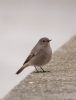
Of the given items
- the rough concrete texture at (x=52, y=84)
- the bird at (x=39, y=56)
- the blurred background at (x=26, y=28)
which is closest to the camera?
the rough concrete texture at (x=52, y=84)

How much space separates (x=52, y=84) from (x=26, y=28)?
54.6 feet

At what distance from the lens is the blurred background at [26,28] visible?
630 inches

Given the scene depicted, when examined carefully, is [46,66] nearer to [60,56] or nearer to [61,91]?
[60,56]

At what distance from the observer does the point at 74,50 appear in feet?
31.4

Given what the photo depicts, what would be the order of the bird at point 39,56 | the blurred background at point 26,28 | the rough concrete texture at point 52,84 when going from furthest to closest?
the blurred background at point 26,28, the bird at point 39,56, the rough concrete texture at point 52,84

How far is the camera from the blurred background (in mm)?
16000

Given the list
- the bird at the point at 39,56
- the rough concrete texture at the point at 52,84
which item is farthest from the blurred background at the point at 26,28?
the rough concrete texture at the point at 52,84

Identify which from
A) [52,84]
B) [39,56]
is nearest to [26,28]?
[39,56]

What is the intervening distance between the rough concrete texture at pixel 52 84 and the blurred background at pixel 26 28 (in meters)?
4.88

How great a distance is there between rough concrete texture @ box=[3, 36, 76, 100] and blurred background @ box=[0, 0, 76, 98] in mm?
4877

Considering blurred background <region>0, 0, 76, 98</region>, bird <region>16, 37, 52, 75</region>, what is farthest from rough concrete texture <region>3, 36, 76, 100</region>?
blurred background <region>0, 0, 76, 98</region>

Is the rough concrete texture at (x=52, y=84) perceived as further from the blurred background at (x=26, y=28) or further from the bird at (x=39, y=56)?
the blurred background at (x=26, y=28)

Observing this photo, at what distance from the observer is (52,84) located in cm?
677

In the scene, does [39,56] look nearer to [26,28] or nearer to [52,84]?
[52,84]
